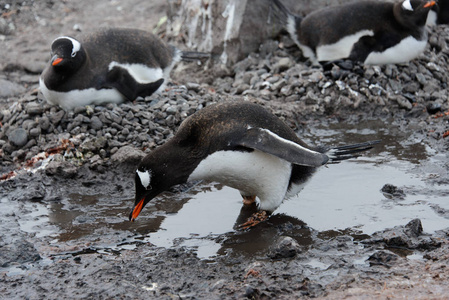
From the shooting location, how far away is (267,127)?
456cm

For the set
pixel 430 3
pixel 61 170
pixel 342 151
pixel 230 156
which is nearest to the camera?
pixel 230 156

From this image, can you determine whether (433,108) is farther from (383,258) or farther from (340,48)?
(383,258)

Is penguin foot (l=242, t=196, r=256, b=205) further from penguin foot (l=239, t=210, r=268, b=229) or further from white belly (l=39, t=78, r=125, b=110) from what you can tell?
white belly (l=39, t=78, r=125, b=110)

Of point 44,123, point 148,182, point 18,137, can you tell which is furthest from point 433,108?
point 18,137

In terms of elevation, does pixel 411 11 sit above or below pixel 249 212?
above

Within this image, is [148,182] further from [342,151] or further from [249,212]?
[342,151]

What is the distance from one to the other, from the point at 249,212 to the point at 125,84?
2.26 m

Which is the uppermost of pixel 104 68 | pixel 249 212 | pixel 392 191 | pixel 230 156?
pixel 104 68

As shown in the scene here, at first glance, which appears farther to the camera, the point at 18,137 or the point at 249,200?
the point at 18,137

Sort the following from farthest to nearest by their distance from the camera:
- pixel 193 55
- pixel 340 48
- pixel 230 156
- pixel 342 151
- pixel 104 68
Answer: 1. pixel 193 55
2. pixel 340 48
3. pixel 104 68
4. pixel 342 151
5. pixel 230 156

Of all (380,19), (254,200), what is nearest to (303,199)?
(254,200)

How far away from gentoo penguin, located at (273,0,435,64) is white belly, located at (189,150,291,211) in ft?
10.6

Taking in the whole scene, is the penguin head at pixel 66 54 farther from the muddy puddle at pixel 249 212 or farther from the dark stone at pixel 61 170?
the muddy puddle at pixel 249 212

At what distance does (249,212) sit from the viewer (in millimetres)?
4875
